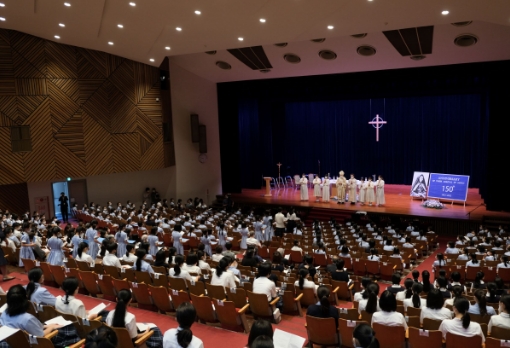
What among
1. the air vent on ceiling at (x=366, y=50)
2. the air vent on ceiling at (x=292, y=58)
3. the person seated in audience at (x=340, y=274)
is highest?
the air vent on ceiling at (x=292, y=58)

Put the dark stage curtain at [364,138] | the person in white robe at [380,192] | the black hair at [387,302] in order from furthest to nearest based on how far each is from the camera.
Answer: the dark stage curtain at [364,138] < the person in white robe at [380,192] < the black hair at [387,302]

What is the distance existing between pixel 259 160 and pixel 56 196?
35.2ft

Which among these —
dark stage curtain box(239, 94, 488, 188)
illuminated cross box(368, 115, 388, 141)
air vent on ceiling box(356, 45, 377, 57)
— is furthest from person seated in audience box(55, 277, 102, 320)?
illuminated cross box(368, 115, 388, 141)

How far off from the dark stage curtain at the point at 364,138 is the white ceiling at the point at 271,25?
5.66 meters

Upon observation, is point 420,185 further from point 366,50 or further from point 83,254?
point 83,254

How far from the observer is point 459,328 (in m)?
5.28

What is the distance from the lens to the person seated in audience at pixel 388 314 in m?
5.52

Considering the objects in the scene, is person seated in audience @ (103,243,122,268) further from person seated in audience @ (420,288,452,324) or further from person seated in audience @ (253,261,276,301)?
person seated in audience @ (420,288,452,324)

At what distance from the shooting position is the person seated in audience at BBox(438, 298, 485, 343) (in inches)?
206

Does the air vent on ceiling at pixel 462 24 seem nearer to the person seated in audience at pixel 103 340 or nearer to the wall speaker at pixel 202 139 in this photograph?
the wall speaker at pixel 202 139

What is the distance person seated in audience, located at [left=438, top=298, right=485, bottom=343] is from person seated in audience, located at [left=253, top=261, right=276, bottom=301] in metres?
2.57

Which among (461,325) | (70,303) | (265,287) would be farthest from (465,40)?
(70,303)

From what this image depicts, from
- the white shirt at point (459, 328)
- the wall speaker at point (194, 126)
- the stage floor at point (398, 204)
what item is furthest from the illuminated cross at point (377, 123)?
the white shirt at point (459, 328)

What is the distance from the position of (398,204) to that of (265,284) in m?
13.1
